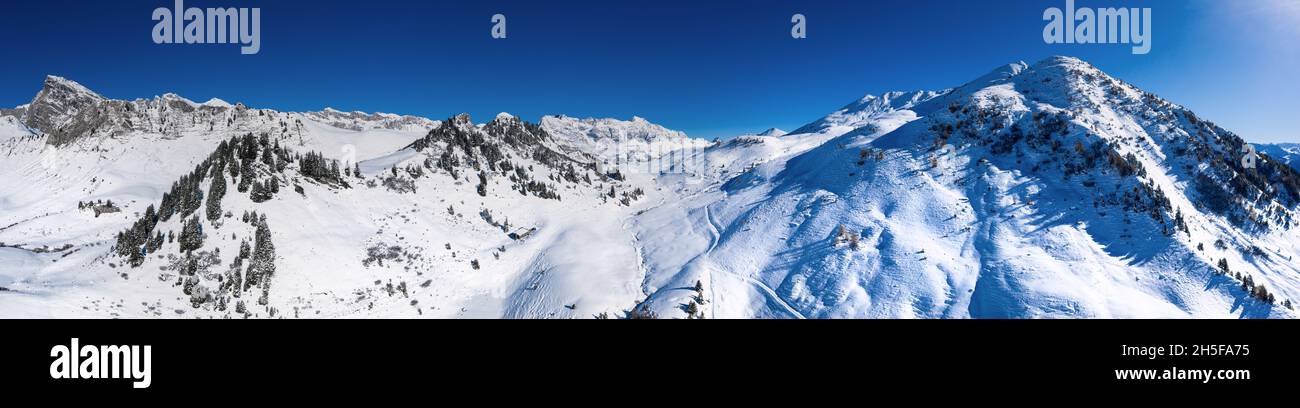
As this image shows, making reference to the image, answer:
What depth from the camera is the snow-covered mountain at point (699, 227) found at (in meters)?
27.0

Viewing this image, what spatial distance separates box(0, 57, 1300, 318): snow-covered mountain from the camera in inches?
1063

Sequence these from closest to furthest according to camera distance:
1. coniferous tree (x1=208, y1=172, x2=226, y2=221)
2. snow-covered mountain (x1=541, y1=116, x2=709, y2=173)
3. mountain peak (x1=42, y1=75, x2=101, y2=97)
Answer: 1. coniferous tree (x1=208, y1=172, x2=226, y2=221)
2. snow-covered mountain (x1=541, y1=116, x2=709, y2=173)
3. mountain peak (x1=42, y1=75, x2=101, y2=97)

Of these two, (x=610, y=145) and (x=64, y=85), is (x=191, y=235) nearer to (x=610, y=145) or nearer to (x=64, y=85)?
(x=610, y=145)

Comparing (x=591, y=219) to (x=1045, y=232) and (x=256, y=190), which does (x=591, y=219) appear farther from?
(x=1045, y=232)

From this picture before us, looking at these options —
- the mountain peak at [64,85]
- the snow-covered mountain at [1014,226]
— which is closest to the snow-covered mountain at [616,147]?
the snow-covered mountain at [1014,226]

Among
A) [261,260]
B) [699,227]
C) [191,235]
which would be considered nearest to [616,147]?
[699,227]

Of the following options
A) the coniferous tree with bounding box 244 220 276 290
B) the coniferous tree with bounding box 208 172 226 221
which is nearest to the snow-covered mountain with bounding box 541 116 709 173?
the coniferous tree with bounding box 208 172 226 221

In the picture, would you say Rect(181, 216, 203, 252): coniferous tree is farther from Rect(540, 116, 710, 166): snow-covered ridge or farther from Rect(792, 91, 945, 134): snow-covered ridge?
Rect(792, 91, 945, 134): snow-covered ridge

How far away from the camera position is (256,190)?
121ft

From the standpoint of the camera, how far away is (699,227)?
4600 cm
